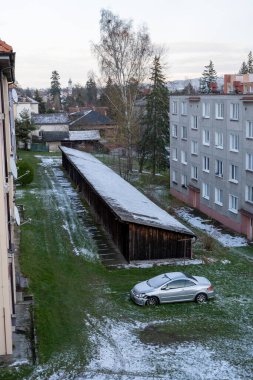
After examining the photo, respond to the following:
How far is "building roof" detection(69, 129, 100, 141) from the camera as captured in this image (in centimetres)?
8094

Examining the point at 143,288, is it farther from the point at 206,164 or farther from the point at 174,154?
the point at 174,154

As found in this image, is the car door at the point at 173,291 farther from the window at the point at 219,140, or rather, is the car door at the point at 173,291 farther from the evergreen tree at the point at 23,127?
the evergreen tree at the point at 23,127

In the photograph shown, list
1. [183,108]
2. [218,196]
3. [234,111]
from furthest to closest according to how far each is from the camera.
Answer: [183,108]
[218,196]
[234,111]

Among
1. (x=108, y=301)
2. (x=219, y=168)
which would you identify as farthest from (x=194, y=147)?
(x=108, y=301)

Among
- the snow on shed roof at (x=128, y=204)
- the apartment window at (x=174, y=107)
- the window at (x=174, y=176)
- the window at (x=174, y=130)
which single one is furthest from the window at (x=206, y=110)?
the window at (x=174, y=176)

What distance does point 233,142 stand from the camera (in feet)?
126

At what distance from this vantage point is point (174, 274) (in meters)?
22.8

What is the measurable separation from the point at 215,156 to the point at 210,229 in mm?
6452

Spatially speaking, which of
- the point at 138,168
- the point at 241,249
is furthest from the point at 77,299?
the point at 138,168

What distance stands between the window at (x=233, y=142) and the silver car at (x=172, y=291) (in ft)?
57.0

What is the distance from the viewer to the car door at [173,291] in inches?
859

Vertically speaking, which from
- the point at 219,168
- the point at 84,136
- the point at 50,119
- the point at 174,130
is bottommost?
the point at 219,168

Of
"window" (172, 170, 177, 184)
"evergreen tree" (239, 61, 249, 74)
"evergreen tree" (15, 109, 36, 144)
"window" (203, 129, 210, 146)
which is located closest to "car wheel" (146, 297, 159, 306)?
"window" (203, 129, 210, 146)

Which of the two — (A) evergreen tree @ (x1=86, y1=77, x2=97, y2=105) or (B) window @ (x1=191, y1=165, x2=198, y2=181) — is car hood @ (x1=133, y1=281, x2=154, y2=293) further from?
(A) evergreen tree @ (x1=86, y1=77, x2=97, y2=105)
